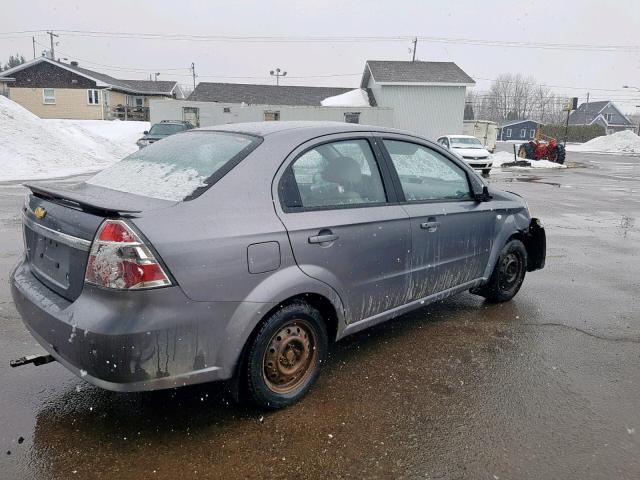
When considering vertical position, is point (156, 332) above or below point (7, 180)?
above

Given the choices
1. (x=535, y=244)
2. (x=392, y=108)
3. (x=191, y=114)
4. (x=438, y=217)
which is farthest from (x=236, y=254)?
(x=191, y=114)

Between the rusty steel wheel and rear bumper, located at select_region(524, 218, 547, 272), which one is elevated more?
rear bumper, located at select_region(524, 218, 547, 272)

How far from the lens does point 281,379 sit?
9.85 feet

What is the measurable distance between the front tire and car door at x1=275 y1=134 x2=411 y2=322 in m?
0.26

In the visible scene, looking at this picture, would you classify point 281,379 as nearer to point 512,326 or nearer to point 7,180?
point 512,326

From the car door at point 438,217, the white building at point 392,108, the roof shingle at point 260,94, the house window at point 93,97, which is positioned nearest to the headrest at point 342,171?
the car door at point 438,217

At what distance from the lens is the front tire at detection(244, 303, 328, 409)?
2793 millimetres

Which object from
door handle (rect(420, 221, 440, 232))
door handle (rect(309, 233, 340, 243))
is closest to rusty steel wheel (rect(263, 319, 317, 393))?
door handle (rect(309, 233, 340, 243))

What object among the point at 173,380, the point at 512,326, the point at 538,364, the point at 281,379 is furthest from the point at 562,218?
the point at 173,380

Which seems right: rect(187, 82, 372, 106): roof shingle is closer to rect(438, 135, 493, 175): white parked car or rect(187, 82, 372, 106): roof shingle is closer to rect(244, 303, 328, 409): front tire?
rect(438, 135, 493, 175): white parked car

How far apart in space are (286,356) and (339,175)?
1203 mm

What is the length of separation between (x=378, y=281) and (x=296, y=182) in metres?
0.91

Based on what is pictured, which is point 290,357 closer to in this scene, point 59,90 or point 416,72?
point 416,72

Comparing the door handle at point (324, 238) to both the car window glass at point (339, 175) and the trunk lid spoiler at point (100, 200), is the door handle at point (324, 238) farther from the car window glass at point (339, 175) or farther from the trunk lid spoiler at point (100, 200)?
the trunk lid spoiler at point (100, 200)
